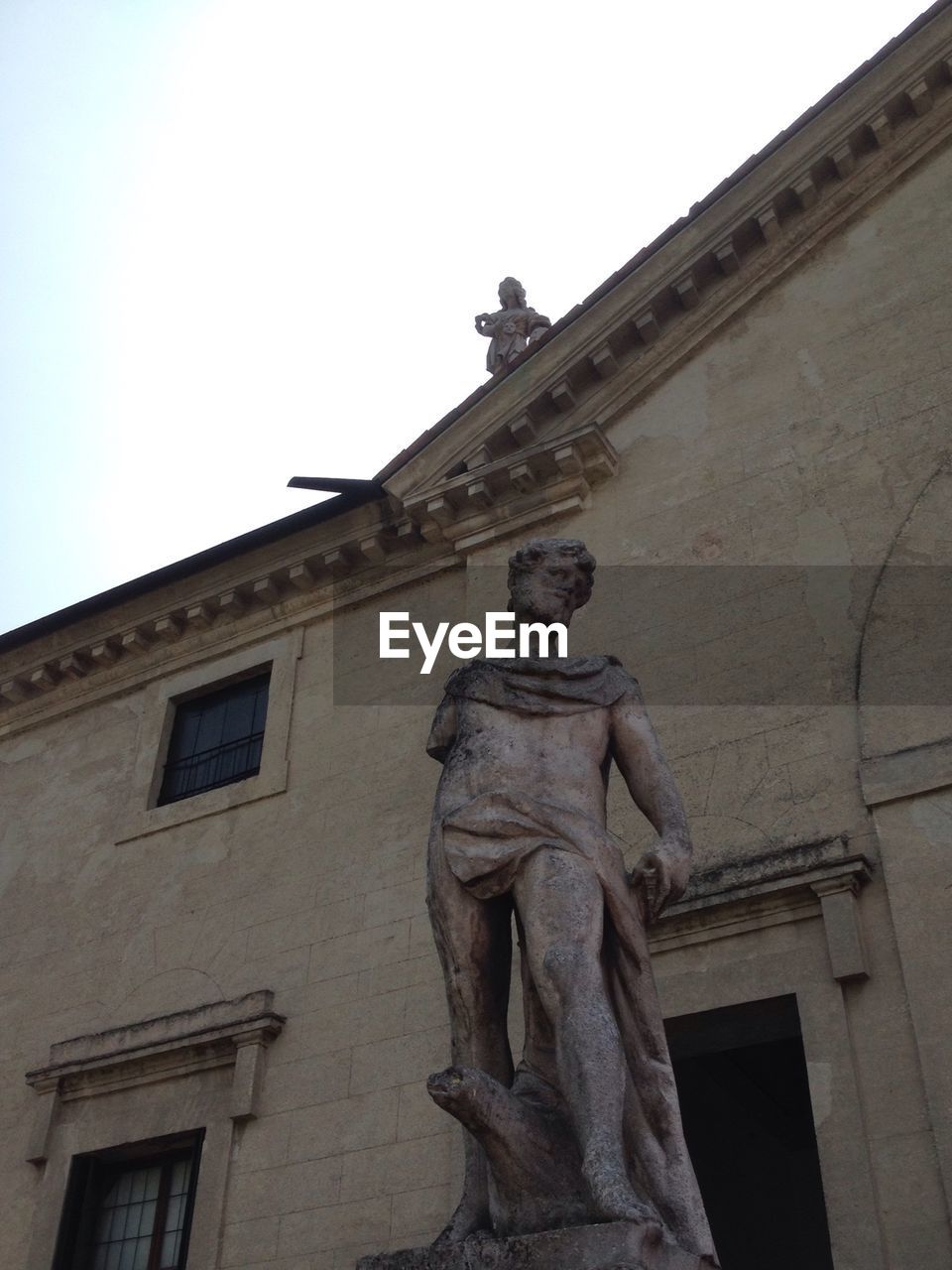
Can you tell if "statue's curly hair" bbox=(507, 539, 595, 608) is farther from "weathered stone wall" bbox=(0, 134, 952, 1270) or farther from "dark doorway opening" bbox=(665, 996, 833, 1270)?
"dark doorway opening" bbox=(665, 996, 833, 1270)

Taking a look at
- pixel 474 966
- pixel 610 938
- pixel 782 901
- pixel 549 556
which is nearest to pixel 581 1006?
pixel 610 938

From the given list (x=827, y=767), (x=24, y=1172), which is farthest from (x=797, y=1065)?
(x=24, y=1172)

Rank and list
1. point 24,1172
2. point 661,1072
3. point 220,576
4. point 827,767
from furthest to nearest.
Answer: point 220,576 < point 24,1172 < point 827,767 < point 661,1072

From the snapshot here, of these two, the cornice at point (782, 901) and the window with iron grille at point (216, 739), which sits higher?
the window with iron grille at point (216, 739)

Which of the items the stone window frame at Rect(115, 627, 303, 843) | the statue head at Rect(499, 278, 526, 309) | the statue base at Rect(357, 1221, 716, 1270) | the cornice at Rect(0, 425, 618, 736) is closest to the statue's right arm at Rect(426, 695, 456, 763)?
the statue base at Rect(357, 1221, 716, 1270)

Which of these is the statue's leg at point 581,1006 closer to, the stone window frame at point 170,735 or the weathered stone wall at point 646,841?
the weathered stone wall at point 646,841

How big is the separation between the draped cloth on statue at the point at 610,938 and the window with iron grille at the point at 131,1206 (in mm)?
7294

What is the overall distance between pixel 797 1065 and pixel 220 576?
24.3 feet

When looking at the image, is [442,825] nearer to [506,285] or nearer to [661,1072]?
[661,1072]

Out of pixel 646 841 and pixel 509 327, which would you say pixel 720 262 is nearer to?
pixel 509 327

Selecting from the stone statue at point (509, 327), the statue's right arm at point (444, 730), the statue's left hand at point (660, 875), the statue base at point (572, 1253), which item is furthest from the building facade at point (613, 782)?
the statue base at point (572, 1253)

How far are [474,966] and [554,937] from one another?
0.42 m

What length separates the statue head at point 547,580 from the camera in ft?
21.8

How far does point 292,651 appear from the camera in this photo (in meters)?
14.6
